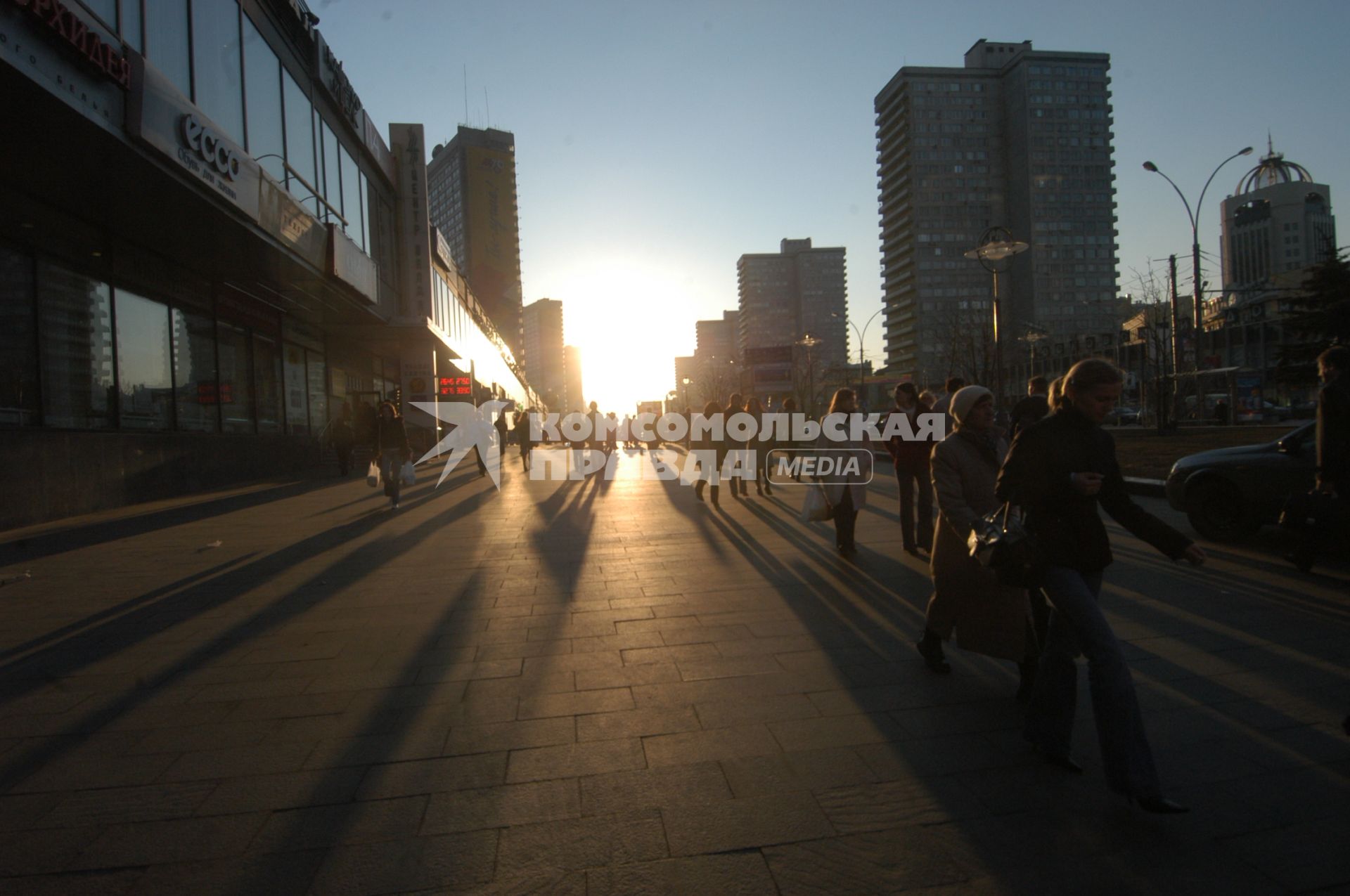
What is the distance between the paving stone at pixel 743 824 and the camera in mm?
2838

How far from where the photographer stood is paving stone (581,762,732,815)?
3.14 metres

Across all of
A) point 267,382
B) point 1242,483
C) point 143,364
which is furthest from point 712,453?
point 267,382

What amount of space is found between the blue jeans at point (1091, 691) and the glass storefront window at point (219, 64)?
1619cm

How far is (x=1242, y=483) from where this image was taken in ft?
27.1

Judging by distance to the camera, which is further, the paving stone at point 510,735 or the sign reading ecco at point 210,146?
the sign reading ecco at point 210,146

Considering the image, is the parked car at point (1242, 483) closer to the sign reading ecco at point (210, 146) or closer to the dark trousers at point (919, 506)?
the dark trousers at point (919, 506)

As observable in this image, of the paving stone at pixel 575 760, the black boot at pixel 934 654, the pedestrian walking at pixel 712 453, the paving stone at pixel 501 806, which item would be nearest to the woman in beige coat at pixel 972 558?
the black boot at pixel 934 654

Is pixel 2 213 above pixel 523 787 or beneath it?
above

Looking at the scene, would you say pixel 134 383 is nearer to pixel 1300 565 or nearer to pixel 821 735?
pixel 821 735

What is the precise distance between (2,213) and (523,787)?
43.9 feet

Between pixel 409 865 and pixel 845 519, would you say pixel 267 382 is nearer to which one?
pixel 845 519

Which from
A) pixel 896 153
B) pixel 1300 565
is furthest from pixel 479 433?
pixel 896 153

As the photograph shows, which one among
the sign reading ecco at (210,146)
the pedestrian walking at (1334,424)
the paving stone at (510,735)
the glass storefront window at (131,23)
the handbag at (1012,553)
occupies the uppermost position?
the glass storefront window at (131,23)

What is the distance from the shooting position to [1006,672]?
4.62 meters
